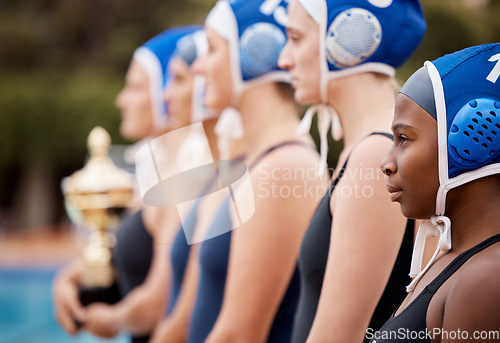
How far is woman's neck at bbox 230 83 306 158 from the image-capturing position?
3.03m

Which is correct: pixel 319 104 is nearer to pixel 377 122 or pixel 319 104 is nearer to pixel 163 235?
pixel 377 122

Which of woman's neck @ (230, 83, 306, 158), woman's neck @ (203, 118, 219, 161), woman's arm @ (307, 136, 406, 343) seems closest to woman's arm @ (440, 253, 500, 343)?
woman's arm @ (307, 136, 406, 343)

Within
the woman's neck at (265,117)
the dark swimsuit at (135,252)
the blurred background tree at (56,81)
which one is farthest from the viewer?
the blurred background tree at (56,81)

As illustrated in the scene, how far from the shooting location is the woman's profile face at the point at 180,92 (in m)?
4.17

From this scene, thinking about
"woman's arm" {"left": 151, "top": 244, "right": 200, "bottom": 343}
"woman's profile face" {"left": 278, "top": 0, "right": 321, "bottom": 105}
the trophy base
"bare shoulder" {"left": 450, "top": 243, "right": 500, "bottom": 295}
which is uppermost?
"woman's profile face" {"left": 278, "top": 0, "right": 321, "bottom": 105}

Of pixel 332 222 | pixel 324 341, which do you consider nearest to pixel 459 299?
pixel 324 341

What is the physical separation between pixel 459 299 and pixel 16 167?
78.0 ft

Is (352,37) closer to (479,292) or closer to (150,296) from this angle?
(479,292)

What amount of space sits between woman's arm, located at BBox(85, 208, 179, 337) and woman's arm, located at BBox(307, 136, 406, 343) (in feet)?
6.80

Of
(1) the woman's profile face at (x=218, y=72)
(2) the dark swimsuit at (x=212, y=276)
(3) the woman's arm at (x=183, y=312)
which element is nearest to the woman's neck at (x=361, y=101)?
(2) the dark swimsuit at (x=212, y=276)

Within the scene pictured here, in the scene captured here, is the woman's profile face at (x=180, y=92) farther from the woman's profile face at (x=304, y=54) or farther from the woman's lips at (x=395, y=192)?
the woman's lips at (x=395, y=192)

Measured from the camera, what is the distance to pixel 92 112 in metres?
23.1
